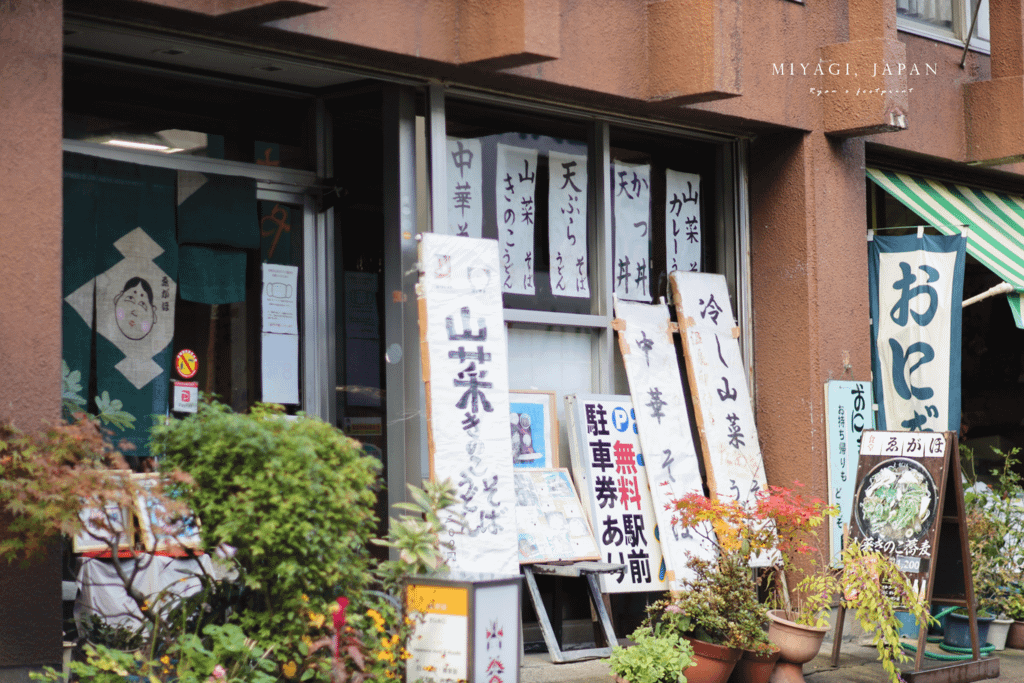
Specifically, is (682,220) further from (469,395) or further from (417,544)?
(417,544)

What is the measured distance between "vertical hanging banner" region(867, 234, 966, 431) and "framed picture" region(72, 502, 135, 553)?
20.9ft

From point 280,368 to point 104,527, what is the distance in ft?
9.04

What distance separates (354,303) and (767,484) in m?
3.64

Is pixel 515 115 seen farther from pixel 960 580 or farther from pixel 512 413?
pixel 960 580

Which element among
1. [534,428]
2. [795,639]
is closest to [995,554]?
[795,639]

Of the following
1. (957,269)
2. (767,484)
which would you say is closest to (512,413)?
(767,484)

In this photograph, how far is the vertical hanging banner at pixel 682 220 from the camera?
9562 millimetres

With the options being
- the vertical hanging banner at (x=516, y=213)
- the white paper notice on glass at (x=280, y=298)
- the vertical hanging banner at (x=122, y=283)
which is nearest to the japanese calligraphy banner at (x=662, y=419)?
the vertical hanging banner at (x=516, y=213)

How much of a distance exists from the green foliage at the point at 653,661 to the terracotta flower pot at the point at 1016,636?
406 cm

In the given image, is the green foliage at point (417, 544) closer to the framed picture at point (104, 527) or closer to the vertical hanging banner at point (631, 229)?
A: the framed picture at point (104, 527)

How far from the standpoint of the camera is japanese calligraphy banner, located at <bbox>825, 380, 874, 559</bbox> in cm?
938

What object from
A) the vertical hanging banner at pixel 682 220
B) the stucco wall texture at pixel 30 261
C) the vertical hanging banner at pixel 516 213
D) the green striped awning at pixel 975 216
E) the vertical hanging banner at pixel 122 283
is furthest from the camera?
the green striped awning at pixel 975 216

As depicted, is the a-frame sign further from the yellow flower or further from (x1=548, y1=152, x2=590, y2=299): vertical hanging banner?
the yellow flower

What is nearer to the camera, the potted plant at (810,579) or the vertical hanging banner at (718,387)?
the potted plant at (810,579)
